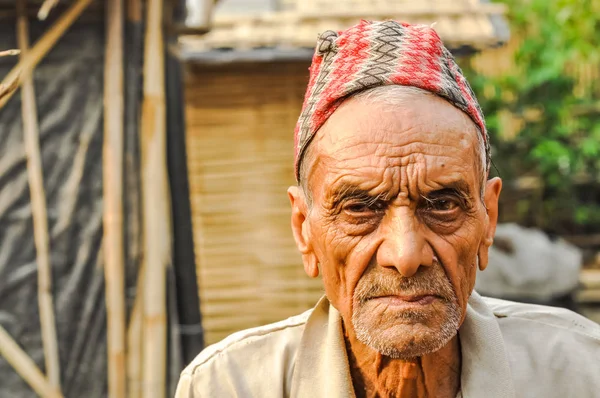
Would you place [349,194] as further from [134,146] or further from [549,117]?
[549,117]

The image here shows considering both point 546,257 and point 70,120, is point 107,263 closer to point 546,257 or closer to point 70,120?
point 70,120

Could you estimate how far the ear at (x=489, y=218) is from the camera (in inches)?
87.8

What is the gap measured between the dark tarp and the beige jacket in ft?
7.35

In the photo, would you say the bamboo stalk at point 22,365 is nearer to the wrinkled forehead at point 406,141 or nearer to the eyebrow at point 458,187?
the wrinkled forehead at point 406,141

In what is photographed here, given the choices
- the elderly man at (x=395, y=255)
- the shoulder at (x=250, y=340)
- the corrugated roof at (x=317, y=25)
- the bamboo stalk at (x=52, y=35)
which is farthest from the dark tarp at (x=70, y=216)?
the corrugated roof at (x=317, y=25)

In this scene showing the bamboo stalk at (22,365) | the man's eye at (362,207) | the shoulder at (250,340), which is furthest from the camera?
the bamboo stalk at (22,365)

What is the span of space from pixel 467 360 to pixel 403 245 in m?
0.50

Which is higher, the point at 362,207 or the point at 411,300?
the point at 362,207

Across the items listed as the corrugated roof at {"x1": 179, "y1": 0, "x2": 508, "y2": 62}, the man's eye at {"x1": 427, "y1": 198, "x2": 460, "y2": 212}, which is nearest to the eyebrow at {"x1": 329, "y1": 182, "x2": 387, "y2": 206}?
the man's eye at {"x1": 427, "y1": 198, "x2": 460, "y2": 212}

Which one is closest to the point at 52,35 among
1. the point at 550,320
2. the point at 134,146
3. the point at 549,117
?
the point at 134,146

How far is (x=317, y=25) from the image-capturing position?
7.55 meters

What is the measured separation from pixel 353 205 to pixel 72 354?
2912mm

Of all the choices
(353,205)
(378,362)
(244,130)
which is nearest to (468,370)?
(378,362)

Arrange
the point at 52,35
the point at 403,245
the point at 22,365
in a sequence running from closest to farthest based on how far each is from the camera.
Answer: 1. the point at 403,245
2. the point at 52,35
3. the point at 22,365
